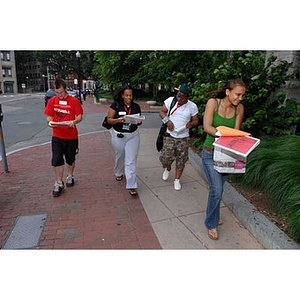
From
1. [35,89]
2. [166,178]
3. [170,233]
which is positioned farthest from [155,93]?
[35,89]

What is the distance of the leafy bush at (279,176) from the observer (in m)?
2.96

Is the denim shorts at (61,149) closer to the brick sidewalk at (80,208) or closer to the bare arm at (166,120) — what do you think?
the brick sidewalk at (80,208)

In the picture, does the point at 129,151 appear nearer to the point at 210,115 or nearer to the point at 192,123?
the point at 192,123

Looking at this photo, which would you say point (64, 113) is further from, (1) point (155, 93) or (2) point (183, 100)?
(1) point (155, 93)

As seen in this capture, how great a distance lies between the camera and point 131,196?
416cm

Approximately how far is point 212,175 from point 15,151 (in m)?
5.96

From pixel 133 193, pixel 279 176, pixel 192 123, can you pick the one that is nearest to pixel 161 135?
pixel 192 123

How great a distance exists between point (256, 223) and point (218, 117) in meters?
1.31

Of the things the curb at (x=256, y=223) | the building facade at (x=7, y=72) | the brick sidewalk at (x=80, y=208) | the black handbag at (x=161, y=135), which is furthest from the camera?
the building facade at (x=7, y=72)

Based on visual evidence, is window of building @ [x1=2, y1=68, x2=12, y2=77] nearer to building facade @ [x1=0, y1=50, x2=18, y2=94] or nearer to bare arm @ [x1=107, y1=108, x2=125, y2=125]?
building facade @ [x1=0, y1=50, x2=18, y2=94]

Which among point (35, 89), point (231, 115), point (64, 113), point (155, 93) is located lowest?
point (35, 89)

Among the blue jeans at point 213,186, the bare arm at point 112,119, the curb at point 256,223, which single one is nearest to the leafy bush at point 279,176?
the curb at point 256,223

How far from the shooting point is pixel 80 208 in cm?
378

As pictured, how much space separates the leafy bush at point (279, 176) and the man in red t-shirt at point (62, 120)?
2680 mm
